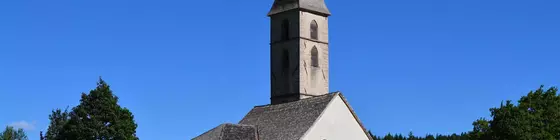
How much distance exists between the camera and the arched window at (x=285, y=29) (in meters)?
67.4

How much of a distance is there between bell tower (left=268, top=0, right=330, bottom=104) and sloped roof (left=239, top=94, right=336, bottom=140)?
2642 millimetres

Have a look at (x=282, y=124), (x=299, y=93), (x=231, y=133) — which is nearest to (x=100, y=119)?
(x=231, y=133)

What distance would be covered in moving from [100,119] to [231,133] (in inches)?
317

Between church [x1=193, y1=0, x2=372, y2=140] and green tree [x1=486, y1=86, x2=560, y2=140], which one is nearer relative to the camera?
green tree [x1=486, y1=86, x2=560, y2=140]

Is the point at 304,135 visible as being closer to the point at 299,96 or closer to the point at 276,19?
the point at 299,96

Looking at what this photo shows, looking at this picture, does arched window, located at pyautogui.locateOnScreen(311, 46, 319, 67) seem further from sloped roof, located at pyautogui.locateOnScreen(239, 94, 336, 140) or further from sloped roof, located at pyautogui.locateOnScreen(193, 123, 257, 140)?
sloped roof, located at pyautogui.locateOnScreen(193, 123, 257, 140)

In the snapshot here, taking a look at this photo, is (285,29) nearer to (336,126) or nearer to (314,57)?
(314,57)

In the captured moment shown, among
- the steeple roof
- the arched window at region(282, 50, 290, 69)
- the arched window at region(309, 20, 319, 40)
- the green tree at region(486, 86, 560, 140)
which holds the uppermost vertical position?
the steeple roof

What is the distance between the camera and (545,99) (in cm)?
5619

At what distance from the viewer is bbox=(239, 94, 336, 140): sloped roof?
58562 mm

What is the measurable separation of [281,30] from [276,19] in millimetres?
1074

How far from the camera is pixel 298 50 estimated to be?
6575cm

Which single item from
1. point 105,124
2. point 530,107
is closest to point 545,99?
point 530,107

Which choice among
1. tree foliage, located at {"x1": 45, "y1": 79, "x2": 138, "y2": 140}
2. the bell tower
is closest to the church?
the bell tower
